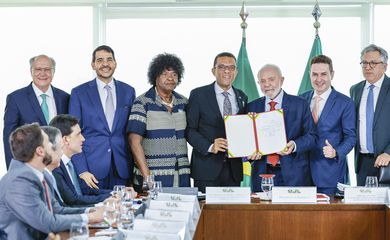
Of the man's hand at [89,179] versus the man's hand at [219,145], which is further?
the man's hand at [219,145]

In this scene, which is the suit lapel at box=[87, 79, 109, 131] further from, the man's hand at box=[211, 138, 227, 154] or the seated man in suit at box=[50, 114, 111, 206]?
the seated man in suit at box=[50, 114, 111, 206]

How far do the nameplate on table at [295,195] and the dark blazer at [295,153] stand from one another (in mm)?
697

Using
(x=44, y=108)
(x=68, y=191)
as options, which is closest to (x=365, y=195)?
(x=68, y=191)

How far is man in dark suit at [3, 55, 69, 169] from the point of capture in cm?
538

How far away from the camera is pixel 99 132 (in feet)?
17.1

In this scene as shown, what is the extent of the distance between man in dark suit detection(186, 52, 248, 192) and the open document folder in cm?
23

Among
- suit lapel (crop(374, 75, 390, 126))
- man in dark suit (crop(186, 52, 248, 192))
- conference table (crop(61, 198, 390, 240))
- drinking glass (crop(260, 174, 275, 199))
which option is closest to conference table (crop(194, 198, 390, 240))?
conference table (crop(61, 198, 390, 240))

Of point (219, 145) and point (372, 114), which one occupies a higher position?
point (372, 114)

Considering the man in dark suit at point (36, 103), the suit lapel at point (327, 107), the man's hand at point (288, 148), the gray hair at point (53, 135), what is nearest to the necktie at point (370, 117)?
the suit lapel at point (327, 107)

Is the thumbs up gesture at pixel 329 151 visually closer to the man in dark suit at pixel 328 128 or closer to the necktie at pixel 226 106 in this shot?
the man in dark suit at pixel 328 128

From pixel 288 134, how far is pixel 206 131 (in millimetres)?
688

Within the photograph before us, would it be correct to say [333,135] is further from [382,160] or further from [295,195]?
[295,195]

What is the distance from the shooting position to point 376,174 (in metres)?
5.30

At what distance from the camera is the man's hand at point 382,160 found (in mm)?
5098
